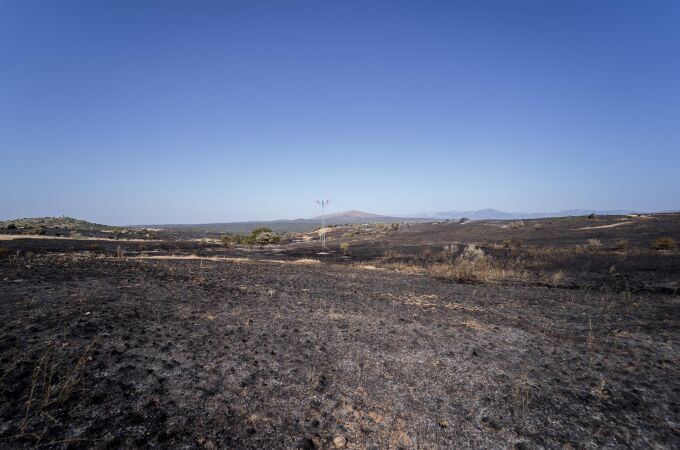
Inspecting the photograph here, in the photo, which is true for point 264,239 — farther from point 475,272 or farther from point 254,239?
point 475,272

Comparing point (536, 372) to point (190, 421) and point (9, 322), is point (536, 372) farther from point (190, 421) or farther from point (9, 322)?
point (9, 322)

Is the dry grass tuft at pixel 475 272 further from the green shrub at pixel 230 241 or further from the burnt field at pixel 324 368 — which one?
the green shrub at pixel 230 241

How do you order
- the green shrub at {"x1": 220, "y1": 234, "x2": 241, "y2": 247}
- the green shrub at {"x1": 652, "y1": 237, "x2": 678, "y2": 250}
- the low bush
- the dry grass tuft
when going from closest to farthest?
the dry grass tuft → the green shrub at {"x1": 652, "y1": 237, "x2": 678, "y2": 250} → the green shrub at {"x1": 220, "y1": 234, "x2": 241, "y2": 247} → the low bush

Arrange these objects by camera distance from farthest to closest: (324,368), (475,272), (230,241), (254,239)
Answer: (254,239) → (230,241) → (475,272) → (324,368)

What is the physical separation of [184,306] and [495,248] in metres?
26.6

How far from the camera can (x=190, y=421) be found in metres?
3.81

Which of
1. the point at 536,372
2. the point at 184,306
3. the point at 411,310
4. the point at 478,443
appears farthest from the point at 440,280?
the point at 478,443

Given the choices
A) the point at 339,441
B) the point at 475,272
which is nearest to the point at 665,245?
the point at 475,272

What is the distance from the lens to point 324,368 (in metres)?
5.50

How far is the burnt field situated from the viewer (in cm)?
377

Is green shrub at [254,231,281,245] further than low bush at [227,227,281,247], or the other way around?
green shrub at [254,231,281,245]

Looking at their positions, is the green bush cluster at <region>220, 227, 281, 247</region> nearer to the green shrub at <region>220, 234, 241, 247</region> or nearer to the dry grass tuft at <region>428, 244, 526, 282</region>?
the green shrub at <region>220, 234, 241, 247</region>

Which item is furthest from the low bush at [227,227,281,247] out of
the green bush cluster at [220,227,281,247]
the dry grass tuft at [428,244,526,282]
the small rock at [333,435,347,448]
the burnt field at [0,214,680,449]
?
the small rock at [333,435,347,448]

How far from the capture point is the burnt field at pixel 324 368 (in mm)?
3771
